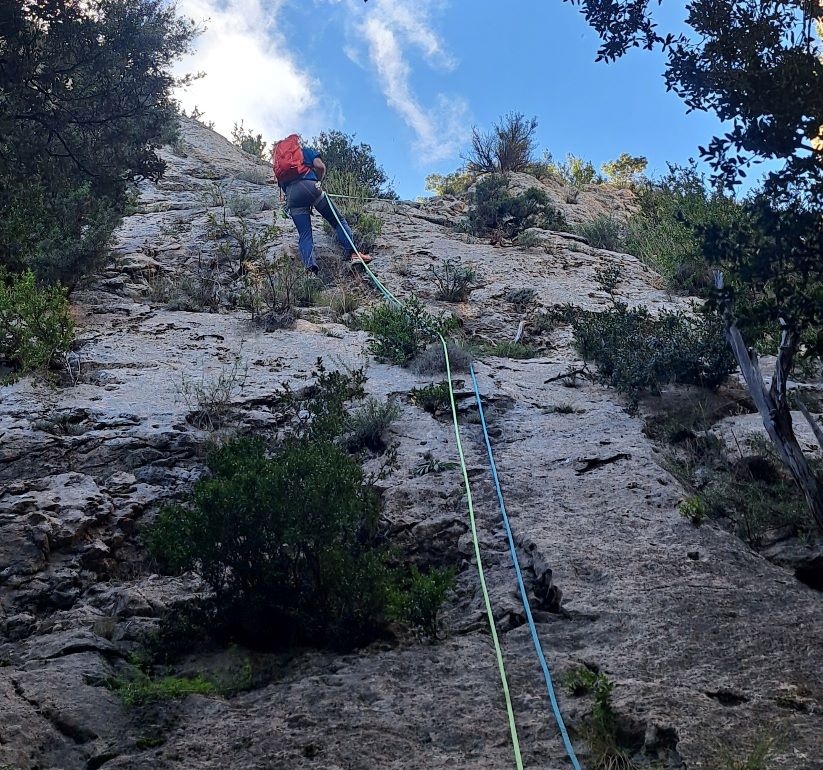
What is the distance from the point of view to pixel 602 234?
46.3ft

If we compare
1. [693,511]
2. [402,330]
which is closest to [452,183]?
[402,330]

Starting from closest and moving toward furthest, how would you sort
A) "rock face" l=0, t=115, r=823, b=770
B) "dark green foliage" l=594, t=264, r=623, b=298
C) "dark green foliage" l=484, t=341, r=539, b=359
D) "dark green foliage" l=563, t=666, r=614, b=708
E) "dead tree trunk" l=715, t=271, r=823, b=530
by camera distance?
1. "rock face" l=0, t=115, r=823, b=770
2. "dark green foliage" l=563, t=666, r=614, b=708
3. "dead tree trunk" l=715, t=271, r=823, b=530
4. "dark green foliage" l=484, t=341, r=539, b=359
5. "dark green foliage" l=594, t=264, r=623, b=298

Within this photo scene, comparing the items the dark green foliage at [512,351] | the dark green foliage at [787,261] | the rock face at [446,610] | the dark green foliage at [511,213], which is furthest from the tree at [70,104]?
the dark green foliage at [511,213]

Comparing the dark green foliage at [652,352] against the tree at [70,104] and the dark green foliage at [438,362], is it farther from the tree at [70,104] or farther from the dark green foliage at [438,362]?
the tree at [70,104]

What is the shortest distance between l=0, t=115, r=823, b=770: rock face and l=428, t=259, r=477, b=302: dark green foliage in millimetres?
2601

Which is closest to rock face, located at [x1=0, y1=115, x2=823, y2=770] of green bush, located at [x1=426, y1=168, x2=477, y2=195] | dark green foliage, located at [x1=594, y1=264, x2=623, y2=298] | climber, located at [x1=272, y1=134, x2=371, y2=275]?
dark green foliage, located at [x1=594, y1=264, x2=623, y2=298]

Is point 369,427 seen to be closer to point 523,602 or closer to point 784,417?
point 523,602

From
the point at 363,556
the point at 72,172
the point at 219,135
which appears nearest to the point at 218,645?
the point at 363,556

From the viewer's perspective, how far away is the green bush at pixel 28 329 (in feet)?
23.1

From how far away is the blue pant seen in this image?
1155 centimetres

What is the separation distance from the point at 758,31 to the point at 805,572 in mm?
3116

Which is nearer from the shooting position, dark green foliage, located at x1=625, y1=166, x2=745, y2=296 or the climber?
dark green foliage, located at x1=625, y1=166, x2=745, y2=296

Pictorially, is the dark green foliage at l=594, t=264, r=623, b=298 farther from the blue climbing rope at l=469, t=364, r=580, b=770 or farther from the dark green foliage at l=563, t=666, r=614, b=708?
the dark green foliage at l=563, t=666, r=614, b=708

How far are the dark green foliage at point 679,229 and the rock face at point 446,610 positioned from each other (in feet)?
10.8
